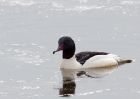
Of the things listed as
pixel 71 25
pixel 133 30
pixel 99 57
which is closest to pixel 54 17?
pixel 71 25

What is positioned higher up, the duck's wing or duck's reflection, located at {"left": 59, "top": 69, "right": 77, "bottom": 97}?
the duck's wing

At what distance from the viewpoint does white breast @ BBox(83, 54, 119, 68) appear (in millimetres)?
19438

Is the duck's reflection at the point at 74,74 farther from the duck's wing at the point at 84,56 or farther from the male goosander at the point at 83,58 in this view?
the duck's wing at the point at 84,56

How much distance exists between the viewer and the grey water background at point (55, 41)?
56.7 feet

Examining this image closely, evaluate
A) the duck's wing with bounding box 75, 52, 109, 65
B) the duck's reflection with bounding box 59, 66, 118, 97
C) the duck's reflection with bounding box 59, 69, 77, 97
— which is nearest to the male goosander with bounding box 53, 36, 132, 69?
the duck's wing with bounding box 75, 52, 109, 65

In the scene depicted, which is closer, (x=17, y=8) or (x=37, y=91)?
(x=37, y=91)

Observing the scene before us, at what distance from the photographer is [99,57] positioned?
1956cm

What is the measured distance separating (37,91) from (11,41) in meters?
4.54

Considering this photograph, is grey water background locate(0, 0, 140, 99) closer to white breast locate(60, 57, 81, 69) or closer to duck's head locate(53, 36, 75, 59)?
white breast locate(60, 57, 81, 69)

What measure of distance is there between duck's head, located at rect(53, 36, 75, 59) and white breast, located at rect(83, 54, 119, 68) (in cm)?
45

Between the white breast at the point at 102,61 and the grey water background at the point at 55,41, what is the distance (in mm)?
304

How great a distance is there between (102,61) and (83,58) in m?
0.47

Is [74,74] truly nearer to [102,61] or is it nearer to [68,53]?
[68,53]

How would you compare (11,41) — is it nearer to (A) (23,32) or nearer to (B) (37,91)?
(A) (23,32)
